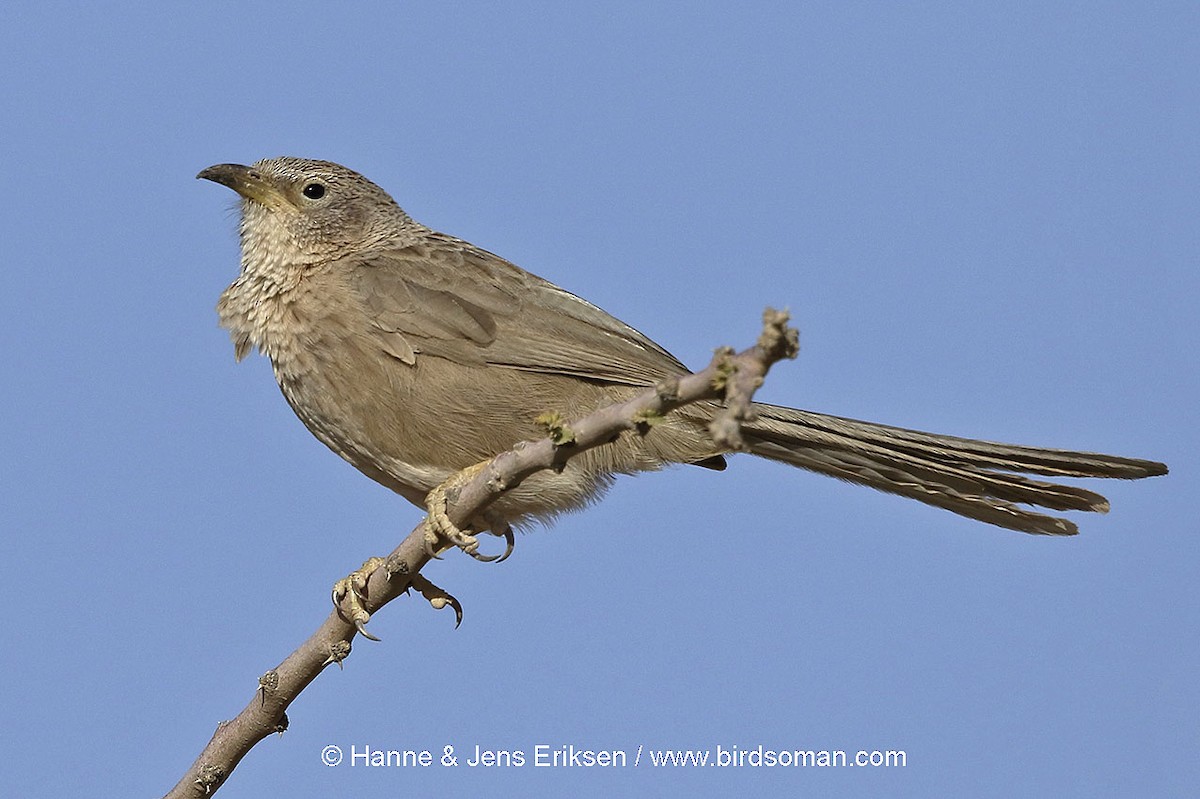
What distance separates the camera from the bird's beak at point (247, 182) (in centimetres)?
652

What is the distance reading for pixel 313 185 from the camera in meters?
6.62

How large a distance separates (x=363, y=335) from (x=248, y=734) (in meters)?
1.92

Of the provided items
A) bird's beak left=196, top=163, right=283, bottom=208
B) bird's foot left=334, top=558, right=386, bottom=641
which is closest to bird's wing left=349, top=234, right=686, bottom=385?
bird's beak left=196, top=163, right=283, bottom=208

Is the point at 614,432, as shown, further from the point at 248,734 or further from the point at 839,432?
the point at 839,432

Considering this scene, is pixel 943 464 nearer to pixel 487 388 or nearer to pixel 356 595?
pixel 487 388

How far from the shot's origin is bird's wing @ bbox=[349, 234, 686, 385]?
5.89m

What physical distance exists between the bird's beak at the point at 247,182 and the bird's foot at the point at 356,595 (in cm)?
207

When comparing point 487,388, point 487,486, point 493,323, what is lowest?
point 487,486

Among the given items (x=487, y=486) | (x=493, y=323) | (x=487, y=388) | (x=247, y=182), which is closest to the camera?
(x=487, y=486)

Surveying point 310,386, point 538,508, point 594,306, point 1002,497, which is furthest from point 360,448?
point 1002,497

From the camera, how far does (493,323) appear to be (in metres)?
6.04

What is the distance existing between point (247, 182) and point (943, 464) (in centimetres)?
341

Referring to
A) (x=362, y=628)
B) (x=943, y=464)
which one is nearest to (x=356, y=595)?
(x=362, y=628)

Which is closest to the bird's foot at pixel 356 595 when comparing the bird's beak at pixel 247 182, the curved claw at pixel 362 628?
the curved claw at pixel 362 628
